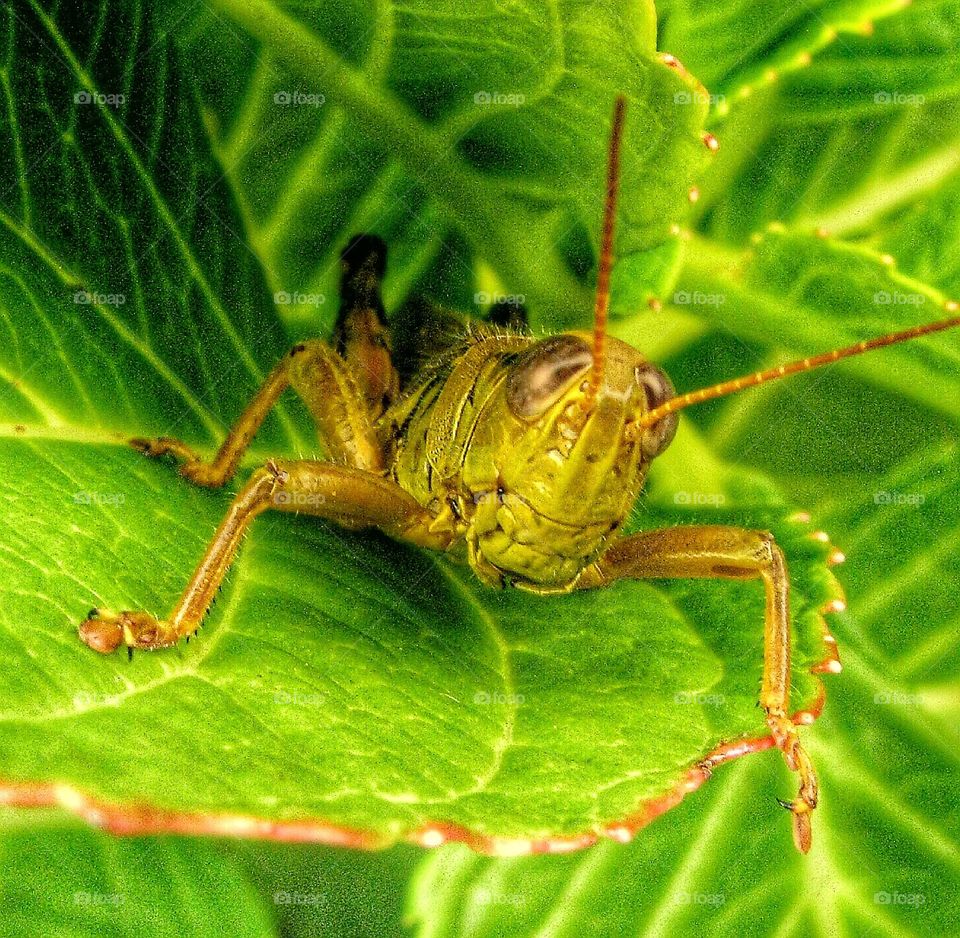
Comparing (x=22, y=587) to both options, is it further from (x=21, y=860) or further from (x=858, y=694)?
(x=858, y=694)

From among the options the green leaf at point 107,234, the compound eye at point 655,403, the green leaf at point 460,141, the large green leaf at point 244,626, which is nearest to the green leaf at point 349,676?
the large green leaf at point 244,626

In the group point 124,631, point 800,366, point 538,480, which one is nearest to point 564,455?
point 538,480

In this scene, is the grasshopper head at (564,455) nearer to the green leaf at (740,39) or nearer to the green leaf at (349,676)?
the green leaf at (349,676)

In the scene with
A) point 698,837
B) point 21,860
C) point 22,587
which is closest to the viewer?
point 22,587

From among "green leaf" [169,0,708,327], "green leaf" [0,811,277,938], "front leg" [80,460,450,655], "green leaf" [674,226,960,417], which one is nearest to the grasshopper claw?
Result: "front leg" [80,460,450,655]

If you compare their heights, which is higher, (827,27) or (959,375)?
(827,27)

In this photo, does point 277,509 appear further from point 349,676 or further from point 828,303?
point 828,303

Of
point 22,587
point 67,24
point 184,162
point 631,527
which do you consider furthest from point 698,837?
point 67,24
